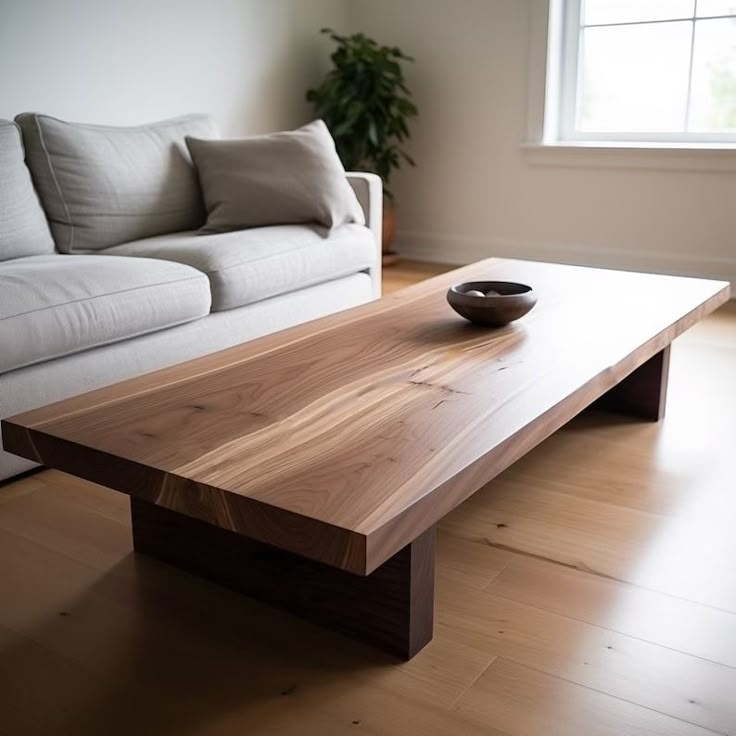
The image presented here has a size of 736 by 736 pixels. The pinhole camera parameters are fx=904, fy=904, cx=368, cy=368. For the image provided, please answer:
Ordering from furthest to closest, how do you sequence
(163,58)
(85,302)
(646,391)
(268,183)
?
(163,58) → (268,183) → (646,391) → (85,302)

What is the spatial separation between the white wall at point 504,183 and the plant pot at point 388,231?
0.50 feet

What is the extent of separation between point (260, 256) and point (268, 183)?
453 mm

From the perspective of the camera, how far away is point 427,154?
490 centimetres

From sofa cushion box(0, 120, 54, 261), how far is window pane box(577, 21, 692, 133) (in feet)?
9.07

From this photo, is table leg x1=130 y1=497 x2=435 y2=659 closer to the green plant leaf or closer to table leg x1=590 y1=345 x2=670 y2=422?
table leg x1=590 y1=345 x2=670 y2=422

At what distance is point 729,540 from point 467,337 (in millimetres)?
686

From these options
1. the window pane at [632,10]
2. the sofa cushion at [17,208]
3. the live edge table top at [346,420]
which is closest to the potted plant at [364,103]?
the window pane at [632,10]

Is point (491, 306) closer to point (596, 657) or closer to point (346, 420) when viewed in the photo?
point (346, 420)

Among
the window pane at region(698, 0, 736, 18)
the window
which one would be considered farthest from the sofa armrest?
the window pane at region(698, 0, 736, 18)

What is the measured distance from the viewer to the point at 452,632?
154cm

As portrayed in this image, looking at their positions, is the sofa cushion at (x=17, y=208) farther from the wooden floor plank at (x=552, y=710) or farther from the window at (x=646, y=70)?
the window at (x=646, y=70)

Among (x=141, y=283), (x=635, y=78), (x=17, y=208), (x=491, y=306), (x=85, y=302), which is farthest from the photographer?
(x=635, y=78)

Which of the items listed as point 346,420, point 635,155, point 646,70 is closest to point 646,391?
point 346,420

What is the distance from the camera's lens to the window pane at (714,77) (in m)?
4.05
